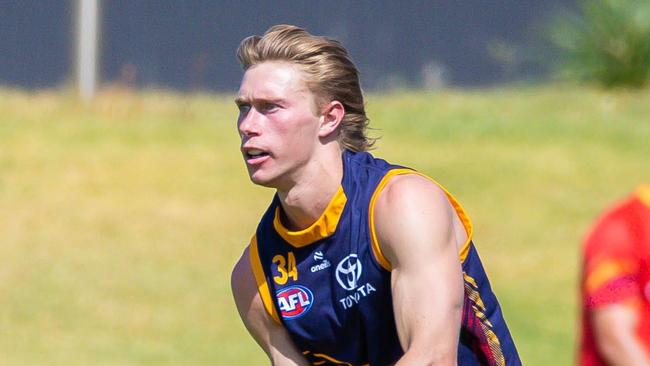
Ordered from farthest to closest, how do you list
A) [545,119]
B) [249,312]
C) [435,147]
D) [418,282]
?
[545,119] < [435,147] < [249,312] < [418,282]

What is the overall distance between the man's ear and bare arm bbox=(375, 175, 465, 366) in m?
0.43

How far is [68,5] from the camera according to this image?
48.0 ft

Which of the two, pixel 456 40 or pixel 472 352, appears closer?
pixel 472 352

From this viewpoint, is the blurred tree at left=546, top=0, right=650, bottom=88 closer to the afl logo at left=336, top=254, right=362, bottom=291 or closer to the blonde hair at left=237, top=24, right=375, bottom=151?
the blonde hair at left=237, top=24, right=375, bottom=151

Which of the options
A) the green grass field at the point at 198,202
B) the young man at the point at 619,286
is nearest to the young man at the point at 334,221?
the young man at the point at 619,286

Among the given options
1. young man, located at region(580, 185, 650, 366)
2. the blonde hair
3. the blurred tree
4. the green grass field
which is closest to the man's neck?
the blonde hair

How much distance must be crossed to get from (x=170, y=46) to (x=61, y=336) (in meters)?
5.15

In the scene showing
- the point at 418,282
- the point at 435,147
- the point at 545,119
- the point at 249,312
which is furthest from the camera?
the point at 545,119

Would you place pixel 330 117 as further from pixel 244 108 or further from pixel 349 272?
pixel 349 272

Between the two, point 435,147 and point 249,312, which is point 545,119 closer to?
point 435,147

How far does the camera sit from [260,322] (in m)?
5.07

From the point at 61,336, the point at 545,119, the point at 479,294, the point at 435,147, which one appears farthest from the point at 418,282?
the point at 545,119

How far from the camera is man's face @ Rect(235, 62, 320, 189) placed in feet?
15.4

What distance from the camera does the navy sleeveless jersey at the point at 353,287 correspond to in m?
4.64
